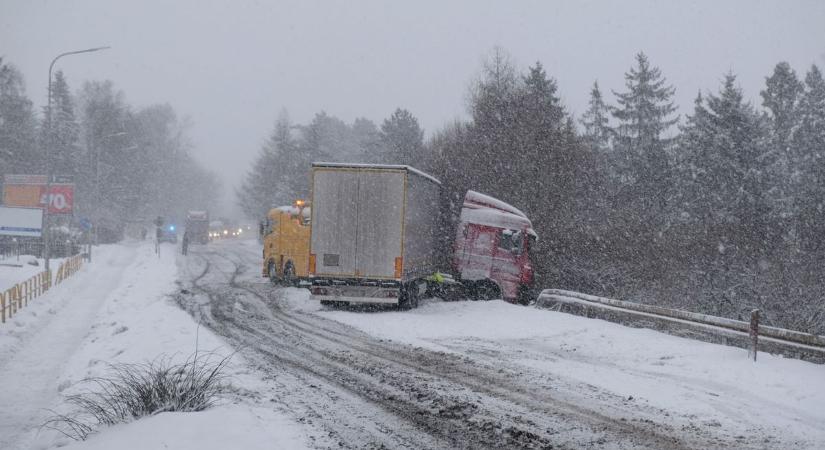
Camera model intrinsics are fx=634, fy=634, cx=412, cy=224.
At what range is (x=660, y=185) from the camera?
37281 mm

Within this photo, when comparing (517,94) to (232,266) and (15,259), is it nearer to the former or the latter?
(232,266)

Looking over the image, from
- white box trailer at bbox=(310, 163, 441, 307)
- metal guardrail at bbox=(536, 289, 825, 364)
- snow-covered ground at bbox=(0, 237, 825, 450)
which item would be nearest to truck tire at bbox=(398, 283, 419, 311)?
snow-covered ground at bbox=(0, 237, 825, 450)

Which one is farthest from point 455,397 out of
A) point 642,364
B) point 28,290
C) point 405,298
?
point 28,290

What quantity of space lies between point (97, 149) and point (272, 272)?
43411mm

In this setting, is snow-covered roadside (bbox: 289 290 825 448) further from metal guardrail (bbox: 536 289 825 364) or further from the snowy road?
metal guardrail (bbox: 536 289 825 364)

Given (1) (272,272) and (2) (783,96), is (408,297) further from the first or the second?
(2) (783,96)

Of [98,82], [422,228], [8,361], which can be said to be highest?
[98,82]

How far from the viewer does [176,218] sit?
3644 inches

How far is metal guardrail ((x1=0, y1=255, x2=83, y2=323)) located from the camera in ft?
49.8

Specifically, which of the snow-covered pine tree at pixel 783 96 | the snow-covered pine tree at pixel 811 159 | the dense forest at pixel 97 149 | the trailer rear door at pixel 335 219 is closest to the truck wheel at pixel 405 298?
the trailer rear door at pixel 335 219

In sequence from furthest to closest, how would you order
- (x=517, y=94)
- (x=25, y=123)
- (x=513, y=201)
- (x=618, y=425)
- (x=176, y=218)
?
(x=176, y=218), (x=25, y=123), (x=517, y=94), (x=513, y=201), (x=618, y=425)

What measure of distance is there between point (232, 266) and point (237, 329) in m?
20.8

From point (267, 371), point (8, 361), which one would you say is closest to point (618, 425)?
point (267, 371)

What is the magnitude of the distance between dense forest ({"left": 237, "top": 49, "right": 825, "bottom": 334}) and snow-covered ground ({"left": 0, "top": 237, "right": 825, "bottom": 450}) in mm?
6202
